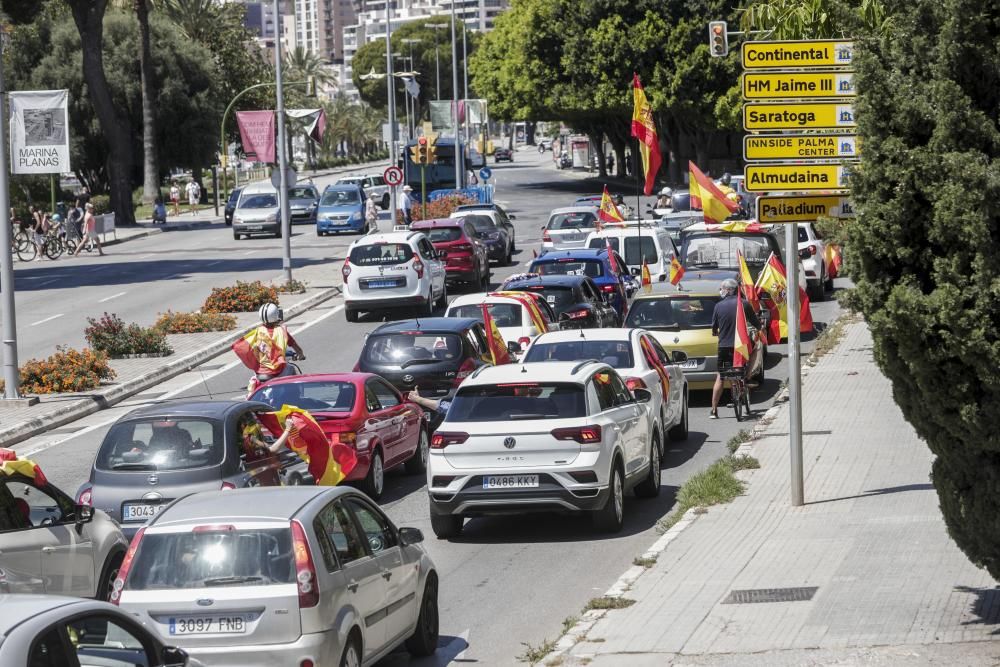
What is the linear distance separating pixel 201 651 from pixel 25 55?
72445 mm

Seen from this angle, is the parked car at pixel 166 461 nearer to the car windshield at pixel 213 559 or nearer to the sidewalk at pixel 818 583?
the sidewalk at pixel 818 583

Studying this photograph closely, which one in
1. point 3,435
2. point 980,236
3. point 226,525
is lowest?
point 3,435

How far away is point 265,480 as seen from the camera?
13258 mm

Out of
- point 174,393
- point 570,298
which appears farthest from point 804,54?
point 174,393

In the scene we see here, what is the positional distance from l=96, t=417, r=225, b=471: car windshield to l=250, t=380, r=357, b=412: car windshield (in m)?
2.99

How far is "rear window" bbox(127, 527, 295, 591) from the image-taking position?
8602mm

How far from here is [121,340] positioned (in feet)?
93.4

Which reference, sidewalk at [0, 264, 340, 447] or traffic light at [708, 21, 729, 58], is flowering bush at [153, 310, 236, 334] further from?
traffic light at [708, 21, 729, 58]

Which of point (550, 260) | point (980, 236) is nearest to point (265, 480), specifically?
point (980, 236)

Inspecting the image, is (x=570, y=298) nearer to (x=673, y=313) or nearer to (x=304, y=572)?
(x=673, y=313)

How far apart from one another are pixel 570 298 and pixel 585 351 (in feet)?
22.0

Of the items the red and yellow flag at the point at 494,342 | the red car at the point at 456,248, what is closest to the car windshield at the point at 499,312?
the red and yellow flag at the point at 494,342

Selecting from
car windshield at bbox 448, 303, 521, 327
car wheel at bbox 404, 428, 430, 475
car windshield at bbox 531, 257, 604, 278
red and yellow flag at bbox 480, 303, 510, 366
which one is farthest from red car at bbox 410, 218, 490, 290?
car wheel at bbox 404, 428, 430, 475

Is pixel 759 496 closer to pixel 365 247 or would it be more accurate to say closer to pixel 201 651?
pixel 201 651
